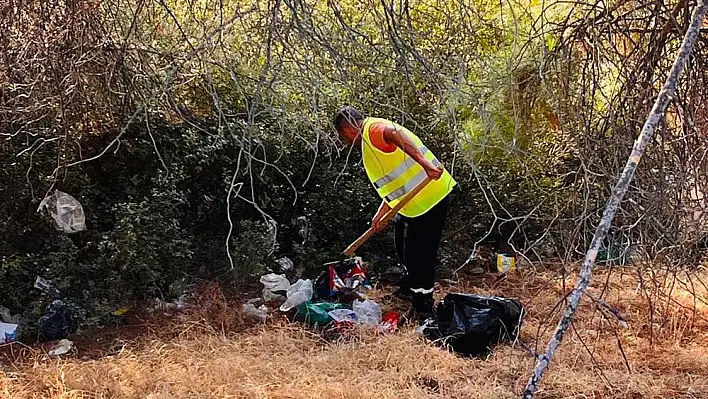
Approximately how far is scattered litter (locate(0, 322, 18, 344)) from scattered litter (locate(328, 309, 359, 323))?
4.99ft

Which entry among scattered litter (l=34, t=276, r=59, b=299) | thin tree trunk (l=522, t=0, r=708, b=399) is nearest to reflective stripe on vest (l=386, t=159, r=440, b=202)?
scattered litter (l=34, t=276, r=59, b=299)

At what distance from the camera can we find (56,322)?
3789 mm

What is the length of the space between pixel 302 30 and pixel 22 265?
Answer: 108 inches

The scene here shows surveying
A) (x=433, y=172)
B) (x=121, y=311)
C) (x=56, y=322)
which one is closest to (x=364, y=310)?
(x=433, y=172)

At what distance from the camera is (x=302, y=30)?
183 cm

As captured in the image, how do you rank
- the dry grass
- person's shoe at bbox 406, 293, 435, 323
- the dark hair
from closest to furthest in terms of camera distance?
1. the dry grass
2. the dark hair
3. person's shoe at bbox 406, 293, 435, 323

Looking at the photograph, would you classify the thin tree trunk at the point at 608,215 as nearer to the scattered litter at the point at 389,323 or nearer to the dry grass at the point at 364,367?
the dry grass at the point at 364,367

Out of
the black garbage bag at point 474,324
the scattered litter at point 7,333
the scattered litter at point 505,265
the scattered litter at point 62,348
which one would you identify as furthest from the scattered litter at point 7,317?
the scattered litter at point 505,265

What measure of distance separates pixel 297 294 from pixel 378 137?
3.44 feet

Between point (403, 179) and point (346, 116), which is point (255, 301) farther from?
point (346, 116)

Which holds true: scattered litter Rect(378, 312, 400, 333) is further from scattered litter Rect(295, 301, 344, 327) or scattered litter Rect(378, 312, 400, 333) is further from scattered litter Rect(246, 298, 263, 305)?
scattered litter Rect(246, 298, 263, 305)

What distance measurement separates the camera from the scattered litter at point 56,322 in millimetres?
3764

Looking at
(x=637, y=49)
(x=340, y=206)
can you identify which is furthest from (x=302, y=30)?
(x=340, y=206)

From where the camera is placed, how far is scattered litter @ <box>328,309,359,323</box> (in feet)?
12.8
